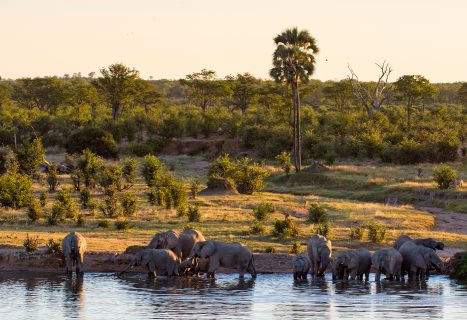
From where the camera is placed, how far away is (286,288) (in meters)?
25.6

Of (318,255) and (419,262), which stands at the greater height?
(318,255)

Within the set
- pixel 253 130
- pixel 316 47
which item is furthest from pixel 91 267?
pixel 253 130

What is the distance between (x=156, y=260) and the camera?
27.2 metres

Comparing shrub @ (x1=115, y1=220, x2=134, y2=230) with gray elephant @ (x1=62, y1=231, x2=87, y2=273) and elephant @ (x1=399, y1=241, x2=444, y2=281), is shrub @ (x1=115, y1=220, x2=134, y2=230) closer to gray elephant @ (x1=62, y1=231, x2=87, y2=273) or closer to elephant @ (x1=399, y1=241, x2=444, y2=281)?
gray elephant @ (x1=62, y1=231, x2=87, y2=273)

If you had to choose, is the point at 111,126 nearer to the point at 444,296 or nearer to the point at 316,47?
the point at 316,47

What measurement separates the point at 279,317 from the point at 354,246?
1276 centimetres

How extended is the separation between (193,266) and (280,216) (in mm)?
15709

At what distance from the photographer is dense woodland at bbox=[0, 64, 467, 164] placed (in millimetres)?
79250

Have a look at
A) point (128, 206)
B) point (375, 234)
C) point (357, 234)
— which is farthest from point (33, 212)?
point (375, 234)

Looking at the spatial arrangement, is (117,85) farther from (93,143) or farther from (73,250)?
(73,250)

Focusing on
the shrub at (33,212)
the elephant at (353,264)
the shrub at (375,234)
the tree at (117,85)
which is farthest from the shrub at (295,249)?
the tree at (117,85)

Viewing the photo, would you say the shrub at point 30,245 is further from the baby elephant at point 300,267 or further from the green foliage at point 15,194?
the green foliage at point 15,194

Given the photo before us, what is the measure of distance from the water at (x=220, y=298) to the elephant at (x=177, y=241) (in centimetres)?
114

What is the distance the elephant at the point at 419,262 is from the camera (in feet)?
91.7
